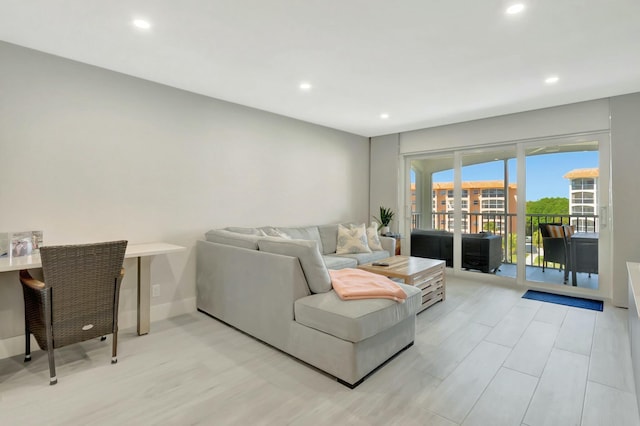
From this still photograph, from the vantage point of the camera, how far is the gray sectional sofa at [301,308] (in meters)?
2.14

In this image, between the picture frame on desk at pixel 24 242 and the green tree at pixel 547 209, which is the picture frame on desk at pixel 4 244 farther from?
the green tree at pixel 547 209

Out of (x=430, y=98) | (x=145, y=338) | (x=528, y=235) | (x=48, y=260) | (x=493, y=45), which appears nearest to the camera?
(x=48, y=260)

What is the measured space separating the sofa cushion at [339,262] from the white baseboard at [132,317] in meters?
1.64

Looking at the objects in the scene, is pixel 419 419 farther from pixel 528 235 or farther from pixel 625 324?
pixel 528 235

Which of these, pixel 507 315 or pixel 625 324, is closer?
pixel 625 324

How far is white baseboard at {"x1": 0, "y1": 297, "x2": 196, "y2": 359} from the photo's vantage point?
2559mm

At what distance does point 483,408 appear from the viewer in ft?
6.22

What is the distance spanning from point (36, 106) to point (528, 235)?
5894 mm

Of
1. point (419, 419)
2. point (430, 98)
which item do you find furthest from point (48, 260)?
point (430, 98)

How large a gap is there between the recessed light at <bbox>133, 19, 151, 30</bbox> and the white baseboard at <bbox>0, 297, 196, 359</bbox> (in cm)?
255

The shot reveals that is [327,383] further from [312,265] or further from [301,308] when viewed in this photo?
[312,265]

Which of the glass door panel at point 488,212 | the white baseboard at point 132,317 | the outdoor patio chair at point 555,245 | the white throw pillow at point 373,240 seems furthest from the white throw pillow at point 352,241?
the outdoor patio chair at point 555,245

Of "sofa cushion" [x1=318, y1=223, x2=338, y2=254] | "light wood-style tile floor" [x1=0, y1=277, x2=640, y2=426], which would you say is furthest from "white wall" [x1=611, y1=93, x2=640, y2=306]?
"sofa cushion" [x1=318, y1=223, x2=338, y2=254]

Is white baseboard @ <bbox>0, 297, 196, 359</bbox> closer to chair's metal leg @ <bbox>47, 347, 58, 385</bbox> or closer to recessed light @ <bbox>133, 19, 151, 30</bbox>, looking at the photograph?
chair's metal leg @ <bbox>47, 347, 58, 385</bbox>
